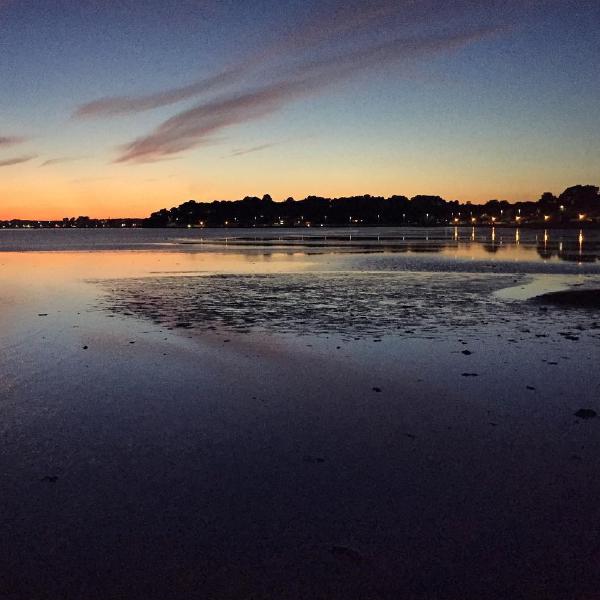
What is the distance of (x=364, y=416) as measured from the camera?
7684 mm

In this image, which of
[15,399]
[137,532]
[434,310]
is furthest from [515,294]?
[137,532]

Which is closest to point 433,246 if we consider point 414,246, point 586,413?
point 414,246

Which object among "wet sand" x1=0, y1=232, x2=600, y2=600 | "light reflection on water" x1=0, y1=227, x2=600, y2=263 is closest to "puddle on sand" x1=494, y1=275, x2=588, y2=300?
"wet sand" x1=0, y1=232, x2=600, y2=600

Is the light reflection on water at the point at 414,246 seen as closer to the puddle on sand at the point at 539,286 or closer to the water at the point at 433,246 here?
the water at the point at 433,246

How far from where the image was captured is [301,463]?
20.2 ft

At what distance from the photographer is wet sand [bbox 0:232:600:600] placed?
13.8 feet

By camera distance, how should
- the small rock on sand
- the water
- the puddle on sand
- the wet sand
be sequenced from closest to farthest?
the wet sand → the small rock on sand → the puddle on sand → the water

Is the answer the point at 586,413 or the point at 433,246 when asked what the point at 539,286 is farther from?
the point at 433,246

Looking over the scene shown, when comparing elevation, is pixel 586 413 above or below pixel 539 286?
below

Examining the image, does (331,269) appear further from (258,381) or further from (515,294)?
(258,381)

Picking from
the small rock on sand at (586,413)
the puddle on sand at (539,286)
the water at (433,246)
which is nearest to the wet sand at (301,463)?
the small rock on sand at (586,413)

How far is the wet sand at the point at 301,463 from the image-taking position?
4211 millimetres

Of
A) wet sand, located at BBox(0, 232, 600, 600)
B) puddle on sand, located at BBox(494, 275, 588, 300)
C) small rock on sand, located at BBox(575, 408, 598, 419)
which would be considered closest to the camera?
wet sand, located at BBox(0, 232, 600, 600)

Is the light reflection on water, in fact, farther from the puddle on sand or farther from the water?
the puddle on sand
